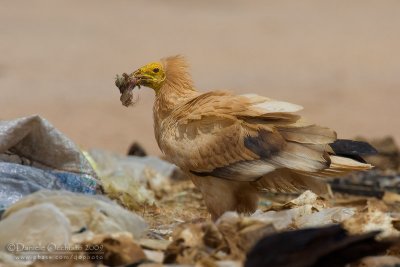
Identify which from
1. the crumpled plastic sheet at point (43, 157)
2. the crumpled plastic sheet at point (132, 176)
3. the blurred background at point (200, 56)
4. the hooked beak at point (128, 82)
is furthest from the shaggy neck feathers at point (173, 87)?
the blurred background at point (200, 56)

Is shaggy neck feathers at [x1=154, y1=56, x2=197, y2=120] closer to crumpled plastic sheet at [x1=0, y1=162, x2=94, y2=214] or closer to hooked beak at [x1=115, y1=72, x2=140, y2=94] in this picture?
hooked beak at [x1=115, y1=72, x2=140, y2=94]

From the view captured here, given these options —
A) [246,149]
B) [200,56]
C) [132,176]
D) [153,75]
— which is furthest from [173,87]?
[200,56]

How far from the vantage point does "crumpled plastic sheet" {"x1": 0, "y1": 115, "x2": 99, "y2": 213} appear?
7.11 meters

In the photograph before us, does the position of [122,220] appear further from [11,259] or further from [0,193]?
[0,193]

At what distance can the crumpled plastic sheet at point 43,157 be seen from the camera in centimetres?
711

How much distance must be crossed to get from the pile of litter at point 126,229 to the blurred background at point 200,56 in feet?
24.0

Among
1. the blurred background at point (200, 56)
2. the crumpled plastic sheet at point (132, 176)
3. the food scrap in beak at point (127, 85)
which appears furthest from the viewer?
the blurred background at point (200, 56)

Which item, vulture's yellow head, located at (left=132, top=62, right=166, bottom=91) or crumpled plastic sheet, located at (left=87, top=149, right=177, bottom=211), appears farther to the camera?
crumpled plastic sheet, located at (left=87, top=149, right=177, bottom=211)

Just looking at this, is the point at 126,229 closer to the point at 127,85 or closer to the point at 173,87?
the point at 173,87

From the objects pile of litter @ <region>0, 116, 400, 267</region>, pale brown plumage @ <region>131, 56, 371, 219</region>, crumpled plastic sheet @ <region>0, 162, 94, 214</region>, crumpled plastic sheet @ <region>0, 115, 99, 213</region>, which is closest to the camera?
pile of litter @ <region>0, 116, 400, 267</region>

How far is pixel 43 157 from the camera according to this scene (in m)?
7.41

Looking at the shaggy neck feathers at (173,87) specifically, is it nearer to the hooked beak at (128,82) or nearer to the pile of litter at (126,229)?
the hooked beak at (128,82)

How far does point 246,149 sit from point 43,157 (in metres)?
Result: 1.54

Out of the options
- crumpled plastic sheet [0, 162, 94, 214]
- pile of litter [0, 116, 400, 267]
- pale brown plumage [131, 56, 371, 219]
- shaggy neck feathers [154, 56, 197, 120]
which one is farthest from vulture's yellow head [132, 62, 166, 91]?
crumpled plastic sheet [0, 162, 94, 214]
